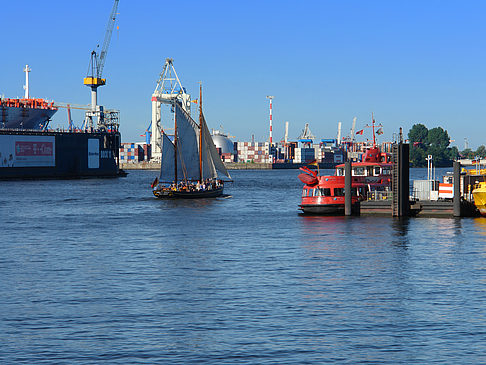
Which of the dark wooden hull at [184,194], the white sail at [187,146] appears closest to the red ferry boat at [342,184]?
the dark wooden hull at [184,194]

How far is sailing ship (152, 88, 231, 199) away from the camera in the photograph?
10375cm

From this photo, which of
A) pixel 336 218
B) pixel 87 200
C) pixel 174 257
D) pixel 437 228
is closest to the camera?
pixel 174 257

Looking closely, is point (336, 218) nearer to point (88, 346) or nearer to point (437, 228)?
point (437, 228)

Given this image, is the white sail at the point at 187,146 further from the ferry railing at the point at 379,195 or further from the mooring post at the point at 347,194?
the mooring post at the point at 347,194

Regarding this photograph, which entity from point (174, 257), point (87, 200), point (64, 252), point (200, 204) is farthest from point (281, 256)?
point (87, 200)

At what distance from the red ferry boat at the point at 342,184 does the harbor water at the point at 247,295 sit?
33.9ft

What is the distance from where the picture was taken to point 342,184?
74.4 meters

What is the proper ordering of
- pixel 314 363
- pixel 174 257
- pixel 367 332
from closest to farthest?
pixel 314 363 → pixel 367 332 → pixel 174 257

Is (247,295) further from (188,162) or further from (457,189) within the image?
(188,162)

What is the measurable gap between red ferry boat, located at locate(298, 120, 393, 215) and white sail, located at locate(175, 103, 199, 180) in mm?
31521

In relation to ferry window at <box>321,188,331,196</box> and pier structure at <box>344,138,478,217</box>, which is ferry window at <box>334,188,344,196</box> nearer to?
ferry window at <box>321,188,331,196</box>

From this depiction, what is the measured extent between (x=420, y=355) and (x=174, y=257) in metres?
24.7

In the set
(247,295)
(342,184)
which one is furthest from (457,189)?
(247,295)

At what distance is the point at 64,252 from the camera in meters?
49.3
